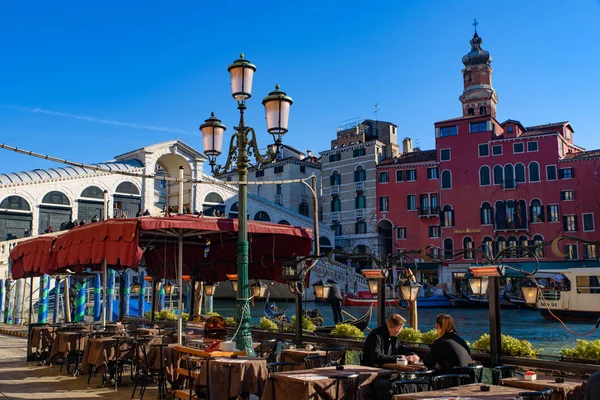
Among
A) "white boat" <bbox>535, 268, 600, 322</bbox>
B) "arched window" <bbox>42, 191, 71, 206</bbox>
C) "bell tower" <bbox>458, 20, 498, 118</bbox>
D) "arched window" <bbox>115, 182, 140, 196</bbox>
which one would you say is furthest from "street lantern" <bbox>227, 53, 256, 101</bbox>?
"bell tower" <bbox>458, 20, 498, 118</bbox>

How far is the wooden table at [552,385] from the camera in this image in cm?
470

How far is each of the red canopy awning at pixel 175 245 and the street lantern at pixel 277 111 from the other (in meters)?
1.39

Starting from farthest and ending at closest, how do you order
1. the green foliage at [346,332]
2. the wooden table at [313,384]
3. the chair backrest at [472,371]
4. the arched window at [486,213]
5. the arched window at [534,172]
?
the arched window at [486,213]
the arched window at [534,172]
the green foliage at [346,332]
the chair backrest at [472,371]
the wooden table at [313,384]

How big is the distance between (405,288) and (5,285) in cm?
1962

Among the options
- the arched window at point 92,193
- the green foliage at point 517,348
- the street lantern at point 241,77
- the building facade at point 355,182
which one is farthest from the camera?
the building facade at point 355,182

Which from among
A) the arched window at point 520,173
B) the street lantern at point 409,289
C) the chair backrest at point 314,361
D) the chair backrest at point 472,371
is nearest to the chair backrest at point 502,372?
the chair backrest at point 472,371

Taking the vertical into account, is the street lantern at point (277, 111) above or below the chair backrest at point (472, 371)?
above

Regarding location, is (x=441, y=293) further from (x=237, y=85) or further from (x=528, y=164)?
(x=237, y=85)

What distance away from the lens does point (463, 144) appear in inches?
1512

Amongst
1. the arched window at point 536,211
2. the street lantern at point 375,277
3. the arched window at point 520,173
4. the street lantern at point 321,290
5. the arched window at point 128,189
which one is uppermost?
the arched window at point 520,173

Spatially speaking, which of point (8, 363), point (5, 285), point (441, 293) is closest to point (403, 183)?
point (441, 293)

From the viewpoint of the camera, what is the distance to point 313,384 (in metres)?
4.85

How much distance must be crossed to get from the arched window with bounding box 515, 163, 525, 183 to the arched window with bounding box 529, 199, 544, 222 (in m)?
1.49

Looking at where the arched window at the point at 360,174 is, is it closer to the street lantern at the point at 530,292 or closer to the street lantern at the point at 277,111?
the street lantern at the point at 277,111
